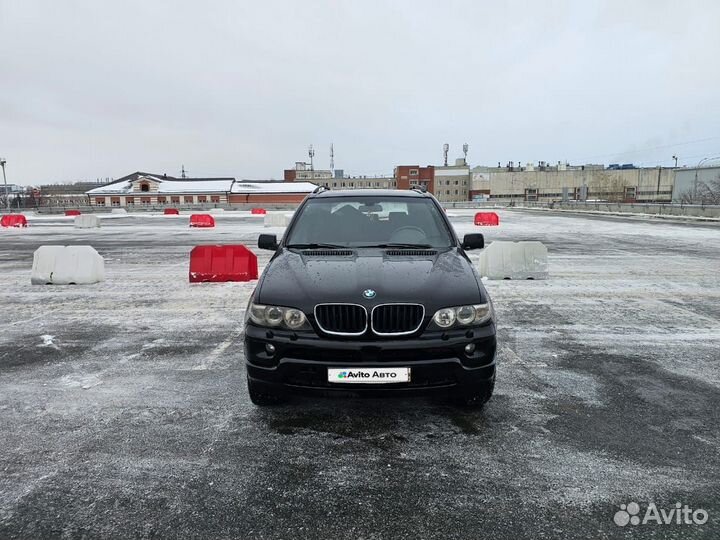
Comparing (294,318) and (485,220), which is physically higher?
(294,318)

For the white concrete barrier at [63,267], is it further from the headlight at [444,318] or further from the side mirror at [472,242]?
the headlight at [444,318]

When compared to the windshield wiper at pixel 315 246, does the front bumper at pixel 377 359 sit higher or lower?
lower

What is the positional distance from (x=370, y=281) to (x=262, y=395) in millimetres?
1270

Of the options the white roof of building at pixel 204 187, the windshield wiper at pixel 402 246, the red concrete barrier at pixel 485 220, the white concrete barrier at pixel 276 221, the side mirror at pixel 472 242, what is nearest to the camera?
the windshield wiper at pixel 402 246

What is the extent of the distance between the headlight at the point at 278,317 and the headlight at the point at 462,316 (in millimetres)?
952

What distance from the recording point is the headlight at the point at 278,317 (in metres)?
3.31

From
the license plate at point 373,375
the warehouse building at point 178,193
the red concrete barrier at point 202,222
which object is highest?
the warehouse building at point 178,193

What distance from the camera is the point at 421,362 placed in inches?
125

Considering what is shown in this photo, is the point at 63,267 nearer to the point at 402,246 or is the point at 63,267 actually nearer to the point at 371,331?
the point at 402,246

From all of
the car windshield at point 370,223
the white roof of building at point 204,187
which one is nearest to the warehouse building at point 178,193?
the white roof of building at point 204,187

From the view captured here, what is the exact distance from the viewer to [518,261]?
9742mm

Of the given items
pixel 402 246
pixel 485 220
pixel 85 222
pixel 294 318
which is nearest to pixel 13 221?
pixel 85 222

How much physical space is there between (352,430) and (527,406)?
1.50 metres

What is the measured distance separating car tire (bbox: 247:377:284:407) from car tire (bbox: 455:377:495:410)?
4.60ft
